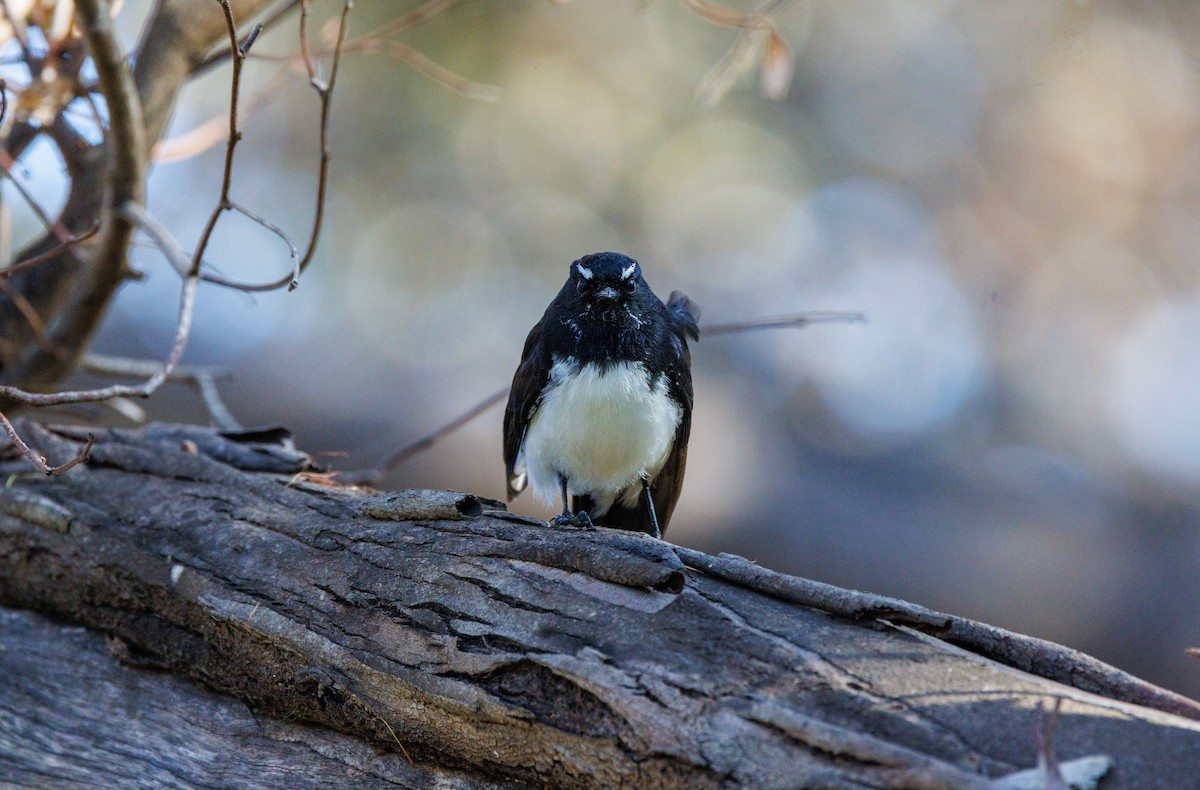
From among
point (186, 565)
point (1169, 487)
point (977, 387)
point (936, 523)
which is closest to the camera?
point (186, 565)

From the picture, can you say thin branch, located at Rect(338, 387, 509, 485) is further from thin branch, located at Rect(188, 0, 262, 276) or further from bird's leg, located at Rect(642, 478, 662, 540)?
thin branch, located at Rect(188, 0, 262, 276)

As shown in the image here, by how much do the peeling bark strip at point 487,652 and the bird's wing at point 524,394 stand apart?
1.05 m

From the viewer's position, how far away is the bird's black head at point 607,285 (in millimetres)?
3805

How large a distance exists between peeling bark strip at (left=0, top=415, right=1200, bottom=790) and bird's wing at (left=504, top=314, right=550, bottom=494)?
3.45 ft

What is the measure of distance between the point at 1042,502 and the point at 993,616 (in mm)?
1568

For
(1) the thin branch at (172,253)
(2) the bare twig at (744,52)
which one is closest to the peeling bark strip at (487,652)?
(1) the thin branch at (172,253)

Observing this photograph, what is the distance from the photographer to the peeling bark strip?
178cm

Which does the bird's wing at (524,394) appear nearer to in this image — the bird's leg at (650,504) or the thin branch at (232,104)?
the bird's leg at (650,504)

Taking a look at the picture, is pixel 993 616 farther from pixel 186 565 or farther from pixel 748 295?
pixel 186 565

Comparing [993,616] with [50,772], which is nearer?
[50,772]

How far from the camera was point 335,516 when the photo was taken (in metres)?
2.82

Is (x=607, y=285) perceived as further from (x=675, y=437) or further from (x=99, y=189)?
(x=99, y=189)

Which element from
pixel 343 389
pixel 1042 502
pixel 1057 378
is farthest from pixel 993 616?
pixel 343 389

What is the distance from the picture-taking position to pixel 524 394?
13.1 feet
